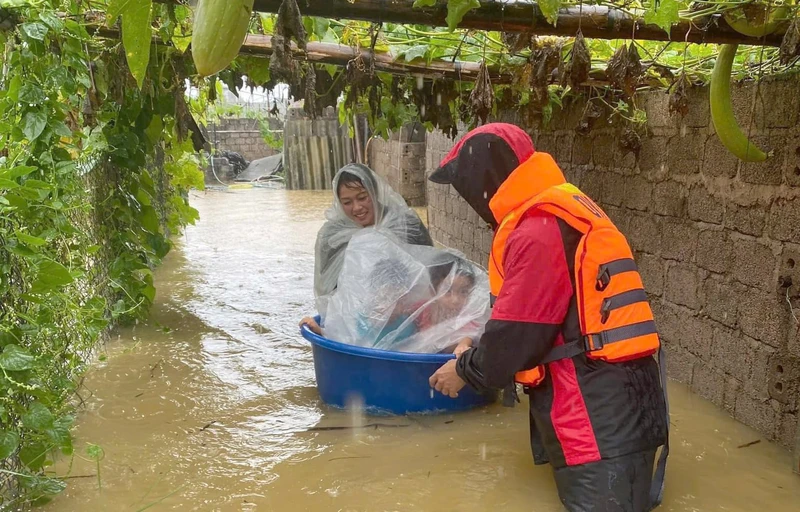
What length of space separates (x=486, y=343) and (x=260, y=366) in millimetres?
2447

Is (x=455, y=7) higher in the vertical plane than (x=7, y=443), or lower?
higher

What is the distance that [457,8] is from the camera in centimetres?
201

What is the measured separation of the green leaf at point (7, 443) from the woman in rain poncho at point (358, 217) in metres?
2.05

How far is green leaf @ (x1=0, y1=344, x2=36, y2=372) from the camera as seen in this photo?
1.93 m

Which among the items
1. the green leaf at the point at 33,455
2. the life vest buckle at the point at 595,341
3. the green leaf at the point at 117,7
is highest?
the green leaf at the point at 117,7

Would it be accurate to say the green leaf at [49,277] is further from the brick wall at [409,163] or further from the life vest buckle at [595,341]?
the brick wall at [409,163]

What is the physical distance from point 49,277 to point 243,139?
20354mm

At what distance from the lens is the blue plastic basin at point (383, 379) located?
10.3 feet

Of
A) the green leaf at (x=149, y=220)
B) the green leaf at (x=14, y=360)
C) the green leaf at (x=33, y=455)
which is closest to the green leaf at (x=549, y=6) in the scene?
the green leaf at (x=14, y=360)

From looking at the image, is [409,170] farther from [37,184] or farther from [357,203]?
[37,184]

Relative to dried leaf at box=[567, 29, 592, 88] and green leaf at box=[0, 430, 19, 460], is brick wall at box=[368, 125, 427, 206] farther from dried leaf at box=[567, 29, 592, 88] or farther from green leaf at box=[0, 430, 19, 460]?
green leaf at box=[0, 430, 19, 460]

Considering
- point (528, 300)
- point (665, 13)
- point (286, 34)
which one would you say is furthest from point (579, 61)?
point (286, 34)

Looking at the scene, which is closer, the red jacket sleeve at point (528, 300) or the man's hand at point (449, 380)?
the red jacket sleeve at point (528, 300)

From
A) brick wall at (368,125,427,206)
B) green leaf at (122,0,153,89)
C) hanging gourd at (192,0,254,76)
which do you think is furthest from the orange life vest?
brick wall at (368,125,427,206)
